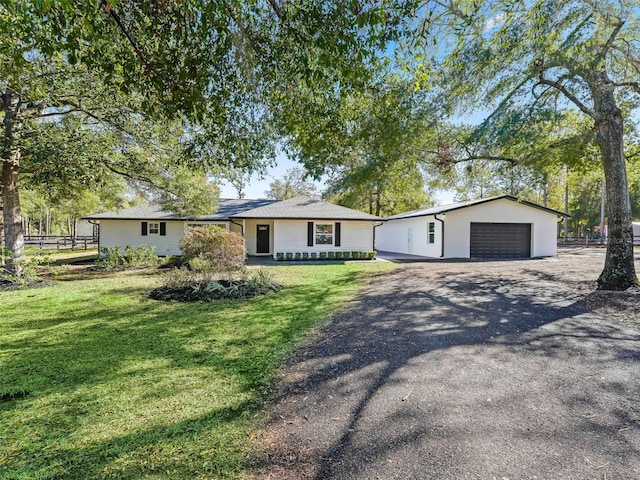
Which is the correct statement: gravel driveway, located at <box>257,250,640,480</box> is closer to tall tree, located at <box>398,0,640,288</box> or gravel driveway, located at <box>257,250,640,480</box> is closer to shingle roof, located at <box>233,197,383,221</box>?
tall tree, located at <box>398,0,640,288</box>

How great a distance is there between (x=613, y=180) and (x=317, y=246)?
40.2ft

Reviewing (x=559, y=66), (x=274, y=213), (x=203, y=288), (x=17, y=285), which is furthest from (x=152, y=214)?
(x=559, y=66)

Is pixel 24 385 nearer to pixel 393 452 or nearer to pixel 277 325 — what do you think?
pixel 277 325

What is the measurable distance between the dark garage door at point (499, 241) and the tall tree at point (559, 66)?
9683 millimetres

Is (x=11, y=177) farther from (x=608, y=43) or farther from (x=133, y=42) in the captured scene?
(x=608, y=43)

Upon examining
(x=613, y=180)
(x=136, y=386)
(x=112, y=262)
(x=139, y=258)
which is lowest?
(x=136, y=386)

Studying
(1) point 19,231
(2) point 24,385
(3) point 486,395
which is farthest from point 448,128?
(1) point 19,231

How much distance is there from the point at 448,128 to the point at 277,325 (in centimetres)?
860

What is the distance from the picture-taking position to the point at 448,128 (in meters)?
10.7

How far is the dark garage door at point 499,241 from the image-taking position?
18.3m

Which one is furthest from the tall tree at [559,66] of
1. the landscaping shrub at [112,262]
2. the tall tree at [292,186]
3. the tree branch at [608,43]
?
the tall tree at [292,186]

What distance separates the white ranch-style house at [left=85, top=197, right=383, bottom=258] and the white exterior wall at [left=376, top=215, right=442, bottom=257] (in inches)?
139

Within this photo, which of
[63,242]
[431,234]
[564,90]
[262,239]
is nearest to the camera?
[564,90]

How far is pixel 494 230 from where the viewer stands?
60.5ft
